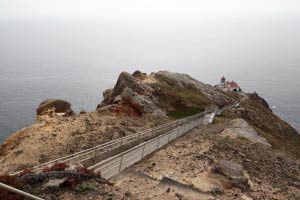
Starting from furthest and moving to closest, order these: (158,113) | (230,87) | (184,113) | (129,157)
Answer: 1. (230,87)
2. (184,113)
3. (158,113)
4. (129,157)

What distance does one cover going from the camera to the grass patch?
160 feet

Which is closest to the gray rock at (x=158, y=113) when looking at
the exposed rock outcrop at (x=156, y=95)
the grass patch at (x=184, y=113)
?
the exposed rock outcrop at (x=156, y=95)

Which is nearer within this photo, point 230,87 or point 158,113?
point 158,113

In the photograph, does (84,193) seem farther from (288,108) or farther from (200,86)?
(288,108)

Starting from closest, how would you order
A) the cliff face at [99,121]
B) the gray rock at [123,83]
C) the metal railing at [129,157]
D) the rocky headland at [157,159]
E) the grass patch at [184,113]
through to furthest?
1. the rocky headland at [157,159]
2. the metal railing at [129,157]
3. the cliff face at [99,121]
4. the grass patch at [184,113]
5. the gray rock at [123,83]

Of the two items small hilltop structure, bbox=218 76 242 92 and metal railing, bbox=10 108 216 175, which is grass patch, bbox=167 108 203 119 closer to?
metal railing, bbox=10 108 216 175

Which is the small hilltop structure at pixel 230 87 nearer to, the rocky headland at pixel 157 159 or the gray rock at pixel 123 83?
the gray rock at pixel 123 83

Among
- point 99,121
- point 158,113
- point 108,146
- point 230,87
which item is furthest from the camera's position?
point 230,87

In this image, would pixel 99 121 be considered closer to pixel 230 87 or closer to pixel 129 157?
pixel 129 157

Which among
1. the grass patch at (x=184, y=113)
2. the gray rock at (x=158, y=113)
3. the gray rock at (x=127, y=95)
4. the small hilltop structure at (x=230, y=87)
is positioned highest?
the gray rock at (x=127, y=95)

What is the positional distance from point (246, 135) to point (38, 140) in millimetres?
24027

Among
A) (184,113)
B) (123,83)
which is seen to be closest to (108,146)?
(123,83)

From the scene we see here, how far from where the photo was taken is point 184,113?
168ft

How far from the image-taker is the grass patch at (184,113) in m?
48.7
